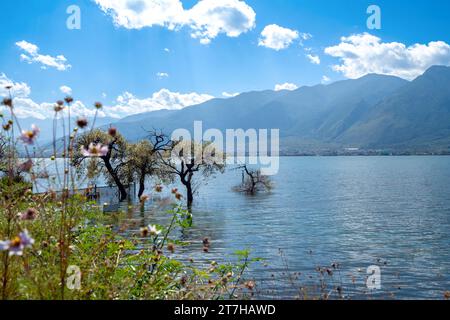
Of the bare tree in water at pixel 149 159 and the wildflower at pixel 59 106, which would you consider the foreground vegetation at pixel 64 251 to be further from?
the bare tree in water at pixel 149 159

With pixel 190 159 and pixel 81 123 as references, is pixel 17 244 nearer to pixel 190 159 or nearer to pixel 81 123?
pixel 81 123

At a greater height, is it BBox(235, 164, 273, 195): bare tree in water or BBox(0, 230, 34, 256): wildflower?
BBox(0, 230, 34, 256): wildflower

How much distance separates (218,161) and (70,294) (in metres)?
51.7

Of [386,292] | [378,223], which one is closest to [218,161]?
[378,223]

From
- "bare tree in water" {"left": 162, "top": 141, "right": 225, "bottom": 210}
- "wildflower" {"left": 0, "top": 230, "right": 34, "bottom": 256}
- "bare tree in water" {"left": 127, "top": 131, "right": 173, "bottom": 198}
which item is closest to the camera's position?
"wildflower" {"left": 0, "top": 230, "right": 34, "bottom": 256}

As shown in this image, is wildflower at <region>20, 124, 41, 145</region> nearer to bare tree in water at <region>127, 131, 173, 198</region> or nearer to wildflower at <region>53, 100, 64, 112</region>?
wildflower at <region>53, 100, 64, 112</region>

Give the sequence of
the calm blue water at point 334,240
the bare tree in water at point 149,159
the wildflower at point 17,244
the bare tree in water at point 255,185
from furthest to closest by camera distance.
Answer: the bare tree in water at point 255,185
the bare tree in water at point 149,159
the calm blue water at point 334,240
the wildflower at point 17,244

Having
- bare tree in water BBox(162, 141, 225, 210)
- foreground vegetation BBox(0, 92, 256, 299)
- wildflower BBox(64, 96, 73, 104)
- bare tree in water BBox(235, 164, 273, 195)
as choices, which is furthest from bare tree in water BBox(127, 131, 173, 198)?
wildflower BBox(64, 96, 73, 104)

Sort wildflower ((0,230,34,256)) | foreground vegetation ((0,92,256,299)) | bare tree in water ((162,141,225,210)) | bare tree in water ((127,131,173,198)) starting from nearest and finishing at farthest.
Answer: wildflower ((0,230,34,256))
foreground vegetation ((0,92,256,299))
bare tree in water ((127,131,173,198))
bare tree in water ((162,141,225,210))

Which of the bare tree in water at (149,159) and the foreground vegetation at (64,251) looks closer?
the foreground vegetation at (64,251)

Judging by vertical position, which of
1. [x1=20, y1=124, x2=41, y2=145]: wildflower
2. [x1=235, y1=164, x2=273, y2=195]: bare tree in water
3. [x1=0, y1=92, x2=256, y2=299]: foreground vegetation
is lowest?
[x1=235, y1=164, x2=273, y2=195]: bare tree in water

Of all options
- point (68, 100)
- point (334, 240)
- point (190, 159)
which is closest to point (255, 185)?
point (190, 159)

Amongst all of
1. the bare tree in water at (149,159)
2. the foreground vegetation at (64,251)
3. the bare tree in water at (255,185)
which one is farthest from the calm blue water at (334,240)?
the bare tree in water at (255,185)
